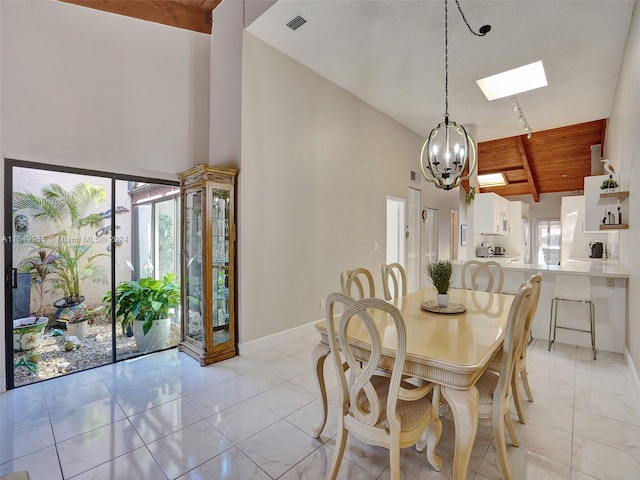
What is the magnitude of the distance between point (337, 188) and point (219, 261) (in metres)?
2.05

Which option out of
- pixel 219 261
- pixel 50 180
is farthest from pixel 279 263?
pixel 50 180

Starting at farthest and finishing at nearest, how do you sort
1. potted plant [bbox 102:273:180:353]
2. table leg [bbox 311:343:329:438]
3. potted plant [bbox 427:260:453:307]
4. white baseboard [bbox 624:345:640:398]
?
1. potted plant [bbox 102:273:180:353]
2. white baseboard [bbox 624:345:640:398]
3. potted plant [bbox 427:260:453:307]
4. table leg [bbox 311:343:329:438]

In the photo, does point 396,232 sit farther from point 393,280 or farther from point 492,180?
point 492,180

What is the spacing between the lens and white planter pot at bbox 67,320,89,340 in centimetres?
323

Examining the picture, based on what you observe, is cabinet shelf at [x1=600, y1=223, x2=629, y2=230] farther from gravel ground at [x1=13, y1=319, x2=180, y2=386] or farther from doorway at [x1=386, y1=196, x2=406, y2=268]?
gravel ground at [x1=13, y1=319, x2=180, y2=386]

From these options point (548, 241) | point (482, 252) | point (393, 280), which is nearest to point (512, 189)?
point (548, 241)

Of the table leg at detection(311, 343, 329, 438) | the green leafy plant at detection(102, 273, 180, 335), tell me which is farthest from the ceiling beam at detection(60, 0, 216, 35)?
the table leg at detection(311, 343, 329, 438)

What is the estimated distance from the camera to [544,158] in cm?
809

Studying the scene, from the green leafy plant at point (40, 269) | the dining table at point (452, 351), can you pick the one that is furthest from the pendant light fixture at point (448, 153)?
the green leafy plant at point (40, 269)

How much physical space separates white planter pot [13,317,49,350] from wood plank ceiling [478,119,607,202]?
9128 millimetres

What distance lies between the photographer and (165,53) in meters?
3.63

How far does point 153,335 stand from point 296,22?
150 inches

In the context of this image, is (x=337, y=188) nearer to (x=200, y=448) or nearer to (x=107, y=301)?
(x=107, y=301)

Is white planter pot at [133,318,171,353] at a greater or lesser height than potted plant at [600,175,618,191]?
lesser
